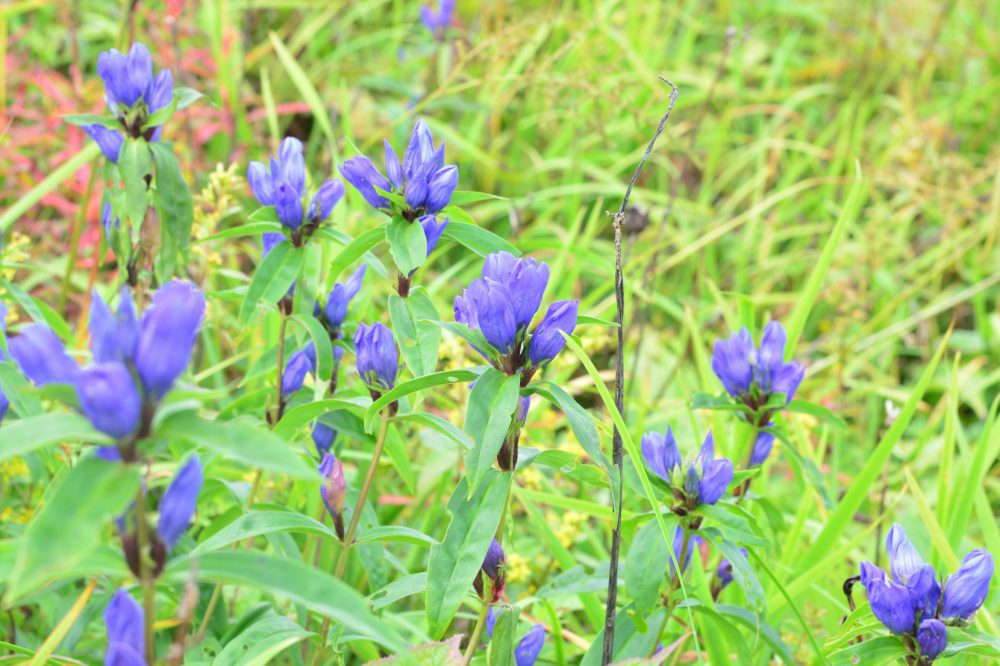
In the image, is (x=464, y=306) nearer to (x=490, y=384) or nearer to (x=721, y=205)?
(x=490, y=384)

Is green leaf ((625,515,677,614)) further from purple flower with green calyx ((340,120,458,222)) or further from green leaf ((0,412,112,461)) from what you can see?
green leaf ((0,412,112,461))

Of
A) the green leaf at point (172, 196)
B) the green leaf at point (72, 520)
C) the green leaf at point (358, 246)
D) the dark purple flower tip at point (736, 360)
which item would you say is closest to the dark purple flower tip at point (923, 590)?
the dark purple flower tip at point (736, 360)

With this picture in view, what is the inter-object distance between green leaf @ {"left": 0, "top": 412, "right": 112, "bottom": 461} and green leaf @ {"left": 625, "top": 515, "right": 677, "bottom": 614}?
2.01 ft

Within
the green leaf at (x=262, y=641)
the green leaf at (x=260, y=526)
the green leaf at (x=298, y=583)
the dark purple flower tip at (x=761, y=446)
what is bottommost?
the green leaf at (x=262, y=641)

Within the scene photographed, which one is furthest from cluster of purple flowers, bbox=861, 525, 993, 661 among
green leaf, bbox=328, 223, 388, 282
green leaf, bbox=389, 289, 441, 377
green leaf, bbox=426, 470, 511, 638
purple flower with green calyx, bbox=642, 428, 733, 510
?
green leaf, bbox=328, 223, 388, 282

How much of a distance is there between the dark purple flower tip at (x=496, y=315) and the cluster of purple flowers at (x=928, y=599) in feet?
1.50

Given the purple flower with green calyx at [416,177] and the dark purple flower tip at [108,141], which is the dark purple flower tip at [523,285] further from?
the dark purple flower tip at [108,141]

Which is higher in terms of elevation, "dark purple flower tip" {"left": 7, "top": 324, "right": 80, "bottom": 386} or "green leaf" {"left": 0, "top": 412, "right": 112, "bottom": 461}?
"dark purple flower tip" {"left": 7, "top": 324, "right": 80, "bottom": 386}

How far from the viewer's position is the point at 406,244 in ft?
3.28

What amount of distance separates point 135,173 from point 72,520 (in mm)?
736

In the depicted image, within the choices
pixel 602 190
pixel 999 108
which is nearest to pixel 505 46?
pixel 602 190

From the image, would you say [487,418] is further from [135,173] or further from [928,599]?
[135,173]

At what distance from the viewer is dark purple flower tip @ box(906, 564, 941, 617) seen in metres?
0.98

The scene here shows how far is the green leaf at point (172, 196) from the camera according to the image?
1.26m
